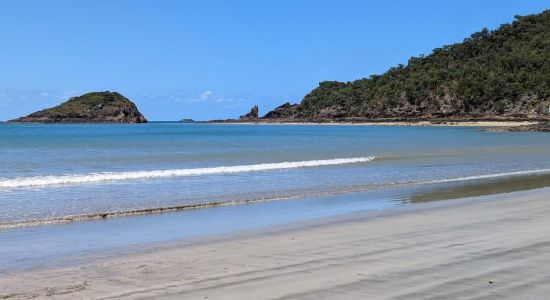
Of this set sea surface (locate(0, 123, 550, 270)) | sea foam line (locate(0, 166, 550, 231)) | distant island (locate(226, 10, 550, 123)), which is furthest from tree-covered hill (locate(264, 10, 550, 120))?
sea foam line (locate(0, 166, 550, 231))

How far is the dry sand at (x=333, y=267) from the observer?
6.36 m

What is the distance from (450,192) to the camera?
17.6 meters

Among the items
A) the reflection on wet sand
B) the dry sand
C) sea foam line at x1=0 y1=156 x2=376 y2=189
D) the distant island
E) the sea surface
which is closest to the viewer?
the dry sand

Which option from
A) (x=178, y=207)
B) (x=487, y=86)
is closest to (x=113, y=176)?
(x=178, y=207)

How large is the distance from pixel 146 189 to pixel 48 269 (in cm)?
1091

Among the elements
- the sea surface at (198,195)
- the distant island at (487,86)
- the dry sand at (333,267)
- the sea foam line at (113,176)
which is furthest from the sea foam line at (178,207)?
the distant island at (487,86)

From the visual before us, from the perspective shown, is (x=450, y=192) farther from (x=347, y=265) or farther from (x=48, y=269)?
(x=48, y=269)

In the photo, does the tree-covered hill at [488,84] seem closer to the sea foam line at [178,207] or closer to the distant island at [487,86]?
the distant island at [487,86]

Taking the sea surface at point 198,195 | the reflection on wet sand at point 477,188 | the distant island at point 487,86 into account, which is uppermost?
the distant island at point 487,86

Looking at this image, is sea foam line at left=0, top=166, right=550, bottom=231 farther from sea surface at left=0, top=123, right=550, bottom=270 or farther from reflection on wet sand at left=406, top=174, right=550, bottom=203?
reflection on wet sand at left=406, top=174, right=550, bottom=203

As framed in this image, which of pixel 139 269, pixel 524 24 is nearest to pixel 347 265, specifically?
pixel 139 269

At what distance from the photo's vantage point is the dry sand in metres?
6.36

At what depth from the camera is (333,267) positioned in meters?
7.53

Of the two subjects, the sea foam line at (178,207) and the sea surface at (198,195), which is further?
the sea foam line at (178,207)
